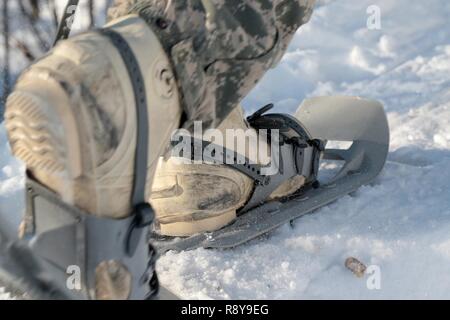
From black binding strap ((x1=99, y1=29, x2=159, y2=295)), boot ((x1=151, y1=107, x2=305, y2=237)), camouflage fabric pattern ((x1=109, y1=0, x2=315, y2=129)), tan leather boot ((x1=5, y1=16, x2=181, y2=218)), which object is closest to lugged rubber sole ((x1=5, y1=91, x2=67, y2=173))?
tan leather boot ((x1=5, y1=16, x2=181, y2=218))

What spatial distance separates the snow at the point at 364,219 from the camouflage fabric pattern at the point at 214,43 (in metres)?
0.34

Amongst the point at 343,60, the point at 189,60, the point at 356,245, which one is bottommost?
the point at 343,60

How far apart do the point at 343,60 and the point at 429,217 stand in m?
1.22

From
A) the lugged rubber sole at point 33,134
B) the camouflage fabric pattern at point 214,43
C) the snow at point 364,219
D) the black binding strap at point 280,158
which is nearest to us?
the lugged rubber sole at point 33,134

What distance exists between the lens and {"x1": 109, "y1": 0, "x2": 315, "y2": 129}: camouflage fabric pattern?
983 mm

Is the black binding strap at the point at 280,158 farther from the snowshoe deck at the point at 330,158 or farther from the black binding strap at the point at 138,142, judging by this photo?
the black binding strap at the point at 138,142

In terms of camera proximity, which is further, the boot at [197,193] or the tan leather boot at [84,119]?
the boot at [197,193]

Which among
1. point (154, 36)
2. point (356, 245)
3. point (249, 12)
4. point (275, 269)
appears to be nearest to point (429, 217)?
point (356, 245)

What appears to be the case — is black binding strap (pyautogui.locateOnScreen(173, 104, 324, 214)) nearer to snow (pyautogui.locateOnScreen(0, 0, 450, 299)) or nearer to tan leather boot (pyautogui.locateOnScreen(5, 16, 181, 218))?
snow (pyautogui.locateOnScreen(0, 0, 450, 299))

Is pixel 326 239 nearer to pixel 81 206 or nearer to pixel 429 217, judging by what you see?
pixel 429 217

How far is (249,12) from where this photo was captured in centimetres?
107

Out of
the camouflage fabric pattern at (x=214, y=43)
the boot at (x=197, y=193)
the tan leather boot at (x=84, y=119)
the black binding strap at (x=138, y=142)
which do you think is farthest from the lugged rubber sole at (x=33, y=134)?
the boot at (x=197, y=193)

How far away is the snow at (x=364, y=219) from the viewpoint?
1.28 meters

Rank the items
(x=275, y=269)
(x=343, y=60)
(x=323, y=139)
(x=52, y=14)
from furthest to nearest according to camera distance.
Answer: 1. (x=343, y=60)
2. (x=52, y=14)
3. (x=323, y=139)
4. (x=275, y=269)
